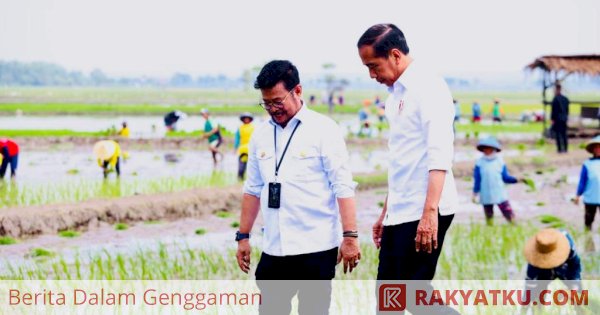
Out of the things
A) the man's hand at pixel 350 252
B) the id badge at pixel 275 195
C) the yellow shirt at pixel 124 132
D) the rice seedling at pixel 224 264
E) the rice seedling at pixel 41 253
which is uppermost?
the id badge at pixel 275 195

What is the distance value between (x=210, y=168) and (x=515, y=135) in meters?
10.4

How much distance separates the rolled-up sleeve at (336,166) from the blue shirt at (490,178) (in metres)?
4.55

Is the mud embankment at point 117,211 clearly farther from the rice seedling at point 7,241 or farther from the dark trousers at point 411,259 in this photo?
the dark trousers at point 411,259

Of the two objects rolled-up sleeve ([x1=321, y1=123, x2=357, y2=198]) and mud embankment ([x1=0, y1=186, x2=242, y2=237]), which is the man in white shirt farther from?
mud embankment ([x1=0, y1=186, x2=242, y2=237])

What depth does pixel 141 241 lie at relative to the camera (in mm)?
7855

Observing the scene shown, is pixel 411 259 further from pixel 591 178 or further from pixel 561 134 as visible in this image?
pixel 561 134

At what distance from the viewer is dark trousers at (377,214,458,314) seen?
3271 mm

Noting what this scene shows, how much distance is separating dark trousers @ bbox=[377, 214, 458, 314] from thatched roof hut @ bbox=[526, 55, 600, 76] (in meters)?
16.4

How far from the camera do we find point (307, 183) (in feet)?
11.3

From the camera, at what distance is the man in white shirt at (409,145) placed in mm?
3238

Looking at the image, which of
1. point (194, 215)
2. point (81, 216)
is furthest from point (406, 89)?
point (194, 215)

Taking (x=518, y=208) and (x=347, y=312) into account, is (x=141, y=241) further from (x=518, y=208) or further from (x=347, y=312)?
(x=518, y=208)

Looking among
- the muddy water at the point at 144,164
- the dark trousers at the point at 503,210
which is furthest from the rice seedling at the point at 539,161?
the dark trousers at the point at 503,210

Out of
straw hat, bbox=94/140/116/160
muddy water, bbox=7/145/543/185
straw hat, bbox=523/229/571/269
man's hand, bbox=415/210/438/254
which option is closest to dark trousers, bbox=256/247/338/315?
man's hand, bbox=415/210/438/254
